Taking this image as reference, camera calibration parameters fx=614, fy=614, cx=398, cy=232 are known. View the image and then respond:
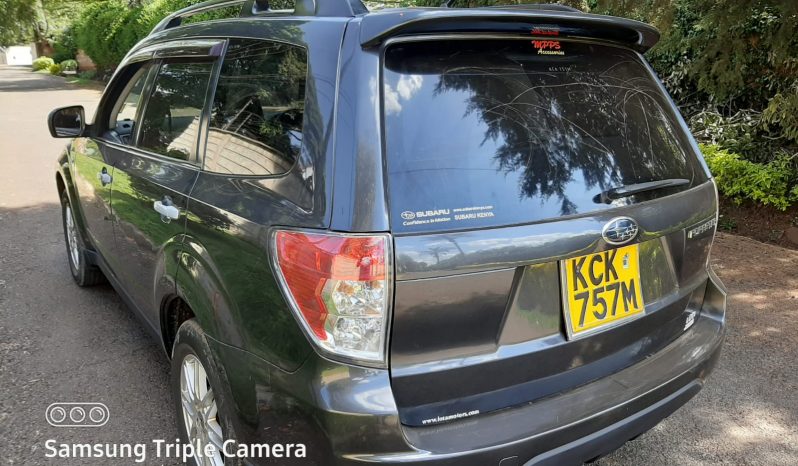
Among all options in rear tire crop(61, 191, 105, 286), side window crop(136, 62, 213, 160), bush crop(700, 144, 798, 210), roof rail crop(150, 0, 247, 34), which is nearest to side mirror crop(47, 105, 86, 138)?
rear tire crop(61, 191, 105, 286)

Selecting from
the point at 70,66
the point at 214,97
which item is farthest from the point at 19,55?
the point at 214,97

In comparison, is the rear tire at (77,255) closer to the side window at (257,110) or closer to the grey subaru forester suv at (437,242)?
the grey subaru forester suv at (437,242)

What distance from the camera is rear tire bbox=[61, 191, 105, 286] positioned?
14.8ft

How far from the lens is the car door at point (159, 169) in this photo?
2648 mm

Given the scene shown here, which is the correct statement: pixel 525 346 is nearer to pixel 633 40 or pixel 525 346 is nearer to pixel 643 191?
pixel 643 191

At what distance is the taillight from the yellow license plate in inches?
25.2

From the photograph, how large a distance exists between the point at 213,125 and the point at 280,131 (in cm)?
57

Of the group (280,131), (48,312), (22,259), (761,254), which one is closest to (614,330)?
(280,131)

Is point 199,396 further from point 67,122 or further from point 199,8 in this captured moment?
point 67,122

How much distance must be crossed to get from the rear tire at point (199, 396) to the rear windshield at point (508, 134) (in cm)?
97

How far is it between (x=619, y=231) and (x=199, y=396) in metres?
1.74

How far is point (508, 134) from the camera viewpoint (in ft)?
6.59

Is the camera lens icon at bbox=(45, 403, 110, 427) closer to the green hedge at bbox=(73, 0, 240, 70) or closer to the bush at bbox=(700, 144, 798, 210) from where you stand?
the bush at bbox=(700, 144, 798, 210)

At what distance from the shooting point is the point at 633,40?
247cm
